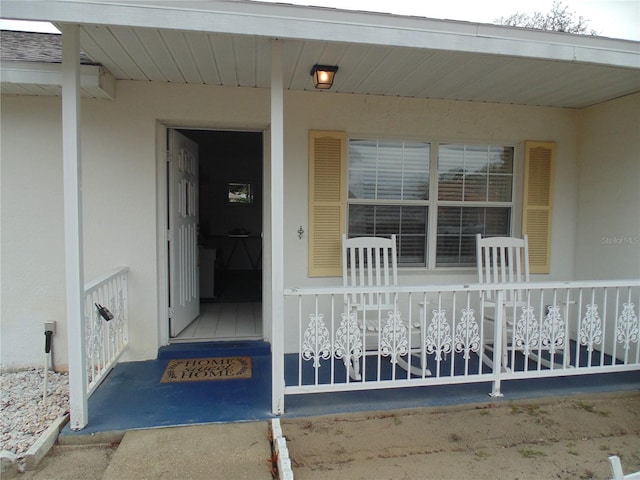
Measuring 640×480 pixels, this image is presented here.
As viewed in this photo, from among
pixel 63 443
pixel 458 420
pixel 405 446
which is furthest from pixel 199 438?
pixel 458 420

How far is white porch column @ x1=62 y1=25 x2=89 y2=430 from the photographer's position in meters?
2.19

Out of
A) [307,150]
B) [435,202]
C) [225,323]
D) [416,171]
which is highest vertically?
[307,150]

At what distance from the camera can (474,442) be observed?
236 centimetres

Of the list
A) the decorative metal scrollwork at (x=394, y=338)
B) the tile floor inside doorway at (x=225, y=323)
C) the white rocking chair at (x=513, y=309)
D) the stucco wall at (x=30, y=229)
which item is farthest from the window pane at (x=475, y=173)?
the stucco wall at (x=30, y=229)

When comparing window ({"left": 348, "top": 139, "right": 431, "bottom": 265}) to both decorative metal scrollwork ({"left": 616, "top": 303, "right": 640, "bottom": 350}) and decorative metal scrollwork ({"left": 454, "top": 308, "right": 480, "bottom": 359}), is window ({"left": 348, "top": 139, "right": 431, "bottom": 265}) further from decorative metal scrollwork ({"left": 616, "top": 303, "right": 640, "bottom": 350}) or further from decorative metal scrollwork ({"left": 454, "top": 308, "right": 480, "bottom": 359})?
decorative metal scrollwork ({"left": 616, "top": 303, "right": 640, "bottom": 350})

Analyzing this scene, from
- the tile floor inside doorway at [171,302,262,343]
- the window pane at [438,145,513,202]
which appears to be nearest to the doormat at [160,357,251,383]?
the tile floor inside doorway at [171,302,262,343]

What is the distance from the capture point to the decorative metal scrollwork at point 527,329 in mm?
2824

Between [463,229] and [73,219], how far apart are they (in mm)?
3190

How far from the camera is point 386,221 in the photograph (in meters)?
3.66

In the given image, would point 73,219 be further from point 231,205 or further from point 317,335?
point 231,205

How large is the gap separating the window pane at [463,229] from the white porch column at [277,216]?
191 cm

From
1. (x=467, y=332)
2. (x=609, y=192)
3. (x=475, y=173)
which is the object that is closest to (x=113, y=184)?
(x=467, y=332)

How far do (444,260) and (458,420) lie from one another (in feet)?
5.20

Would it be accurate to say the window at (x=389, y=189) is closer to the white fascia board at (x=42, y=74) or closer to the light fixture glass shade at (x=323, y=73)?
the light fixture glass shade at (x=323, y=73)
